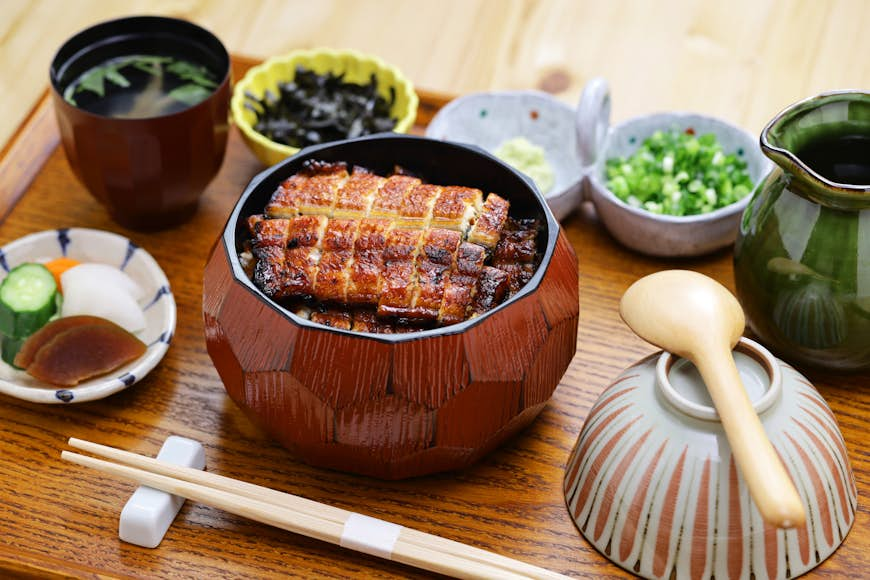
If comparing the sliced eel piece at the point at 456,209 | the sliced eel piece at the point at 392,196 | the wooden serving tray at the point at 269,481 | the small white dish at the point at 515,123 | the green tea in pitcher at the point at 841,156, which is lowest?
the wooden serving tray at the point at 269,481

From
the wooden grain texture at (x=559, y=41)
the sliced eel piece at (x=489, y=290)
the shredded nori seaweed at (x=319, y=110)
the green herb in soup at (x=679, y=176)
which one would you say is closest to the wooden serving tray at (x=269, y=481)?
→ the green herb in soup at (x=679, y=176)

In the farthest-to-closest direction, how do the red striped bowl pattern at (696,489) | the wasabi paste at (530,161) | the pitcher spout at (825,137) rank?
1. the wasabi paste at (530,161)
2. the pitcher spout at (825,137)
3. the red striped bowl pattern at (696,489)

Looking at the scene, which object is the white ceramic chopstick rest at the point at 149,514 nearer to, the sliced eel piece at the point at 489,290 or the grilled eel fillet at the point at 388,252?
the grilled eel fillet at the point at 388,252

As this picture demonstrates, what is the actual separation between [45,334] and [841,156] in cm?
136

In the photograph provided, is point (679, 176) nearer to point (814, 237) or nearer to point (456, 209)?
point (814, 237)

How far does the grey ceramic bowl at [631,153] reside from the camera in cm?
192

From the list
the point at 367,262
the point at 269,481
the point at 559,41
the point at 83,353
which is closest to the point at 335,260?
the point at 367,262

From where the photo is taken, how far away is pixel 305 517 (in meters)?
1.50

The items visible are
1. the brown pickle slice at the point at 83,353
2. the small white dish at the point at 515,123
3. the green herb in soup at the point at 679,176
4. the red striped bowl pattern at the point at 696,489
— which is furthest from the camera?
the small white dish at the point at 515,123

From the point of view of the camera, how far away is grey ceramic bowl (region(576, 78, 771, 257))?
6.31 feet

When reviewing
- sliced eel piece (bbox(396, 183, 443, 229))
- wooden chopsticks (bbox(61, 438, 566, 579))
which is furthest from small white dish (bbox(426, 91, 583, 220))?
wooden chopsticks (bbox(61, 438, 566, 579))

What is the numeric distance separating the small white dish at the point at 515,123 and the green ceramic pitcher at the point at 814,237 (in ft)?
1.97

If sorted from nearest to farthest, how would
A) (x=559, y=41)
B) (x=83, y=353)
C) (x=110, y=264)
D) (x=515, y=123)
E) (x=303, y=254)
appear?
1. (x=303, y=254)
2. (x=83, y=353)
3. (x=110, y=264)
4. (x=515, y=123)
5. (x=559, y=41)

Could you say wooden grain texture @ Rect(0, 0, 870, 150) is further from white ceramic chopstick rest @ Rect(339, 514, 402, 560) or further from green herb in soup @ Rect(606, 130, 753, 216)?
white ceramic chopstick rest @ Rect(339, 514, 402, 560)
